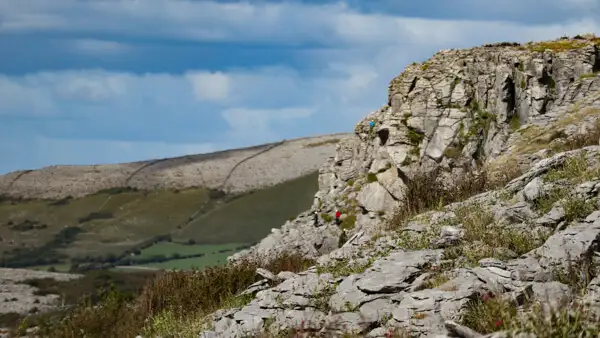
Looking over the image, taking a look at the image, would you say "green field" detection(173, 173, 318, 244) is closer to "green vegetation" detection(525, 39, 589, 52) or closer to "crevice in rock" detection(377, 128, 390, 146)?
"crevice in rock" detection(377, 128, 390, 146)

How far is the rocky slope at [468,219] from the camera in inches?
402

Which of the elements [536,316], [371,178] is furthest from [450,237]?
[371,178]

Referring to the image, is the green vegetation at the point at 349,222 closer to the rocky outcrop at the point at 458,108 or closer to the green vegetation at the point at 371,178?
the rocky outcrop at the point at 458,108

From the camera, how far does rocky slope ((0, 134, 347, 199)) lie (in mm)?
132000

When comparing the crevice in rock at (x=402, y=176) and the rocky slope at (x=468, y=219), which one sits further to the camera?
the crevice in rock at (x=402, y=176)

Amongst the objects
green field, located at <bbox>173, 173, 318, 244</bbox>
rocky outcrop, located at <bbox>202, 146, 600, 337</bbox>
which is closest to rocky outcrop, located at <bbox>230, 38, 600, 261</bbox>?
rocky outcrop, located at <bbox>202, 146, 600, 337</bbox>

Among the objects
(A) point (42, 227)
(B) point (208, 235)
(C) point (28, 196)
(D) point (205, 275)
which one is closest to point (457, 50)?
(D) point (205, 275)

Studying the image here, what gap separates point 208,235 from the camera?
12025cm

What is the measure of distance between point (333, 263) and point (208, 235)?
4215 inches

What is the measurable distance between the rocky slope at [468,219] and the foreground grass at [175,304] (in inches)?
52.2

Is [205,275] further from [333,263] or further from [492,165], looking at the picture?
[492,165]

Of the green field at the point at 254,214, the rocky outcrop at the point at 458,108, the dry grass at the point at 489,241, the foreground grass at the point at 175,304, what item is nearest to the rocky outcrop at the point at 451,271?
the dry grass at the point at 489,241

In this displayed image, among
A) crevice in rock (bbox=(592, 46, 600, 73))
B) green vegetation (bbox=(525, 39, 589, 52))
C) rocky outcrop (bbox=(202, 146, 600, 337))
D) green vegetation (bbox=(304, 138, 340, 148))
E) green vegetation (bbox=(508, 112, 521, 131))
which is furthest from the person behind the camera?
green vegetation (bbox=(304, 138, 340, 148))

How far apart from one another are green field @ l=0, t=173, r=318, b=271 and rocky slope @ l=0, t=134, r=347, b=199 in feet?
8.96
